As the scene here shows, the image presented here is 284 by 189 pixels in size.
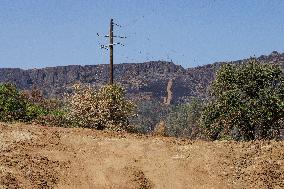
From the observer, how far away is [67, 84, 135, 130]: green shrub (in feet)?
93.4

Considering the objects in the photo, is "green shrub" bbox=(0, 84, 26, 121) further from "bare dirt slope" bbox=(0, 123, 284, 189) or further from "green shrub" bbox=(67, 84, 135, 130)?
"bare dirt slope" bbox=(0, 123, 284, 189)

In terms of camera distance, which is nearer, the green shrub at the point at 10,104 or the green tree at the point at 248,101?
the green tree at the point at 248,101

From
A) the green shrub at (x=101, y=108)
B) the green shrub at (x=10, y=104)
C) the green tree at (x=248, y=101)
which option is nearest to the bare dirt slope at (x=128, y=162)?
the green shrub at (x=101, y=108)

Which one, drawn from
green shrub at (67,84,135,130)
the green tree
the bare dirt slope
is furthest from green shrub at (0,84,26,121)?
the green tree

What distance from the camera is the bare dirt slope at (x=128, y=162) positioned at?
659 inches

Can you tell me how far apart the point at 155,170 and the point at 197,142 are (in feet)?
10.4

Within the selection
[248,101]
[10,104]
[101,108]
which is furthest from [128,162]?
[10,104]

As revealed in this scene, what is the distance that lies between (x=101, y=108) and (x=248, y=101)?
10.2 m

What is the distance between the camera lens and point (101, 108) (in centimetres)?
2847

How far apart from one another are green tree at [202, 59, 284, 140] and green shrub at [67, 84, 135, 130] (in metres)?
7.08

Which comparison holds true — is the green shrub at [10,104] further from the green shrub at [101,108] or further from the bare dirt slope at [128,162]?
the bare dirt slope at [128,162]

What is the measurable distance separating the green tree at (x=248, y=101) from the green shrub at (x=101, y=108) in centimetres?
708

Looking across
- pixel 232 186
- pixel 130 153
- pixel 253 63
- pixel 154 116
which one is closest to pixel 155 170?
pixel 130 153

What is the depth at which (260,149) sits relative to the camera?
62.0 feet
